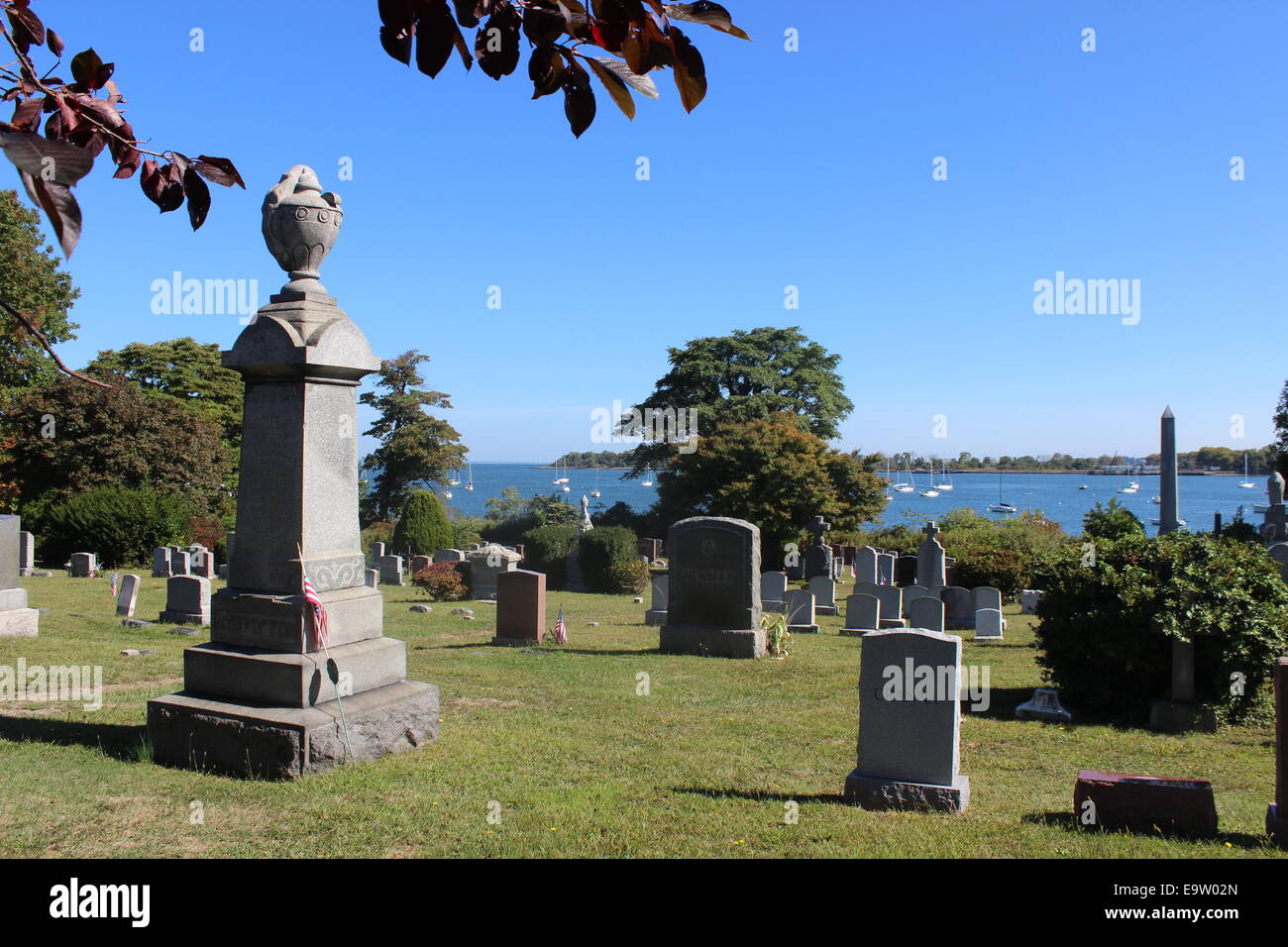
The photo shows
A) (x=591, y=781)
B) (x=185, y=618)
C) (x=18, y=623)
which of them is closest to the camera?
(x=591, y=781)

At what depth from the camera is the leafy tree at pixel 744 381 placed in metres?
41.1

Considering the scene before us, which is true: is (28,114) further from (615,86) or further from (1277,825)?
(1277,825)

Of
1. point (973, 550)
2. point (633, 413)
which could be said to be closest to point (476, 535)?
point (633, 413)

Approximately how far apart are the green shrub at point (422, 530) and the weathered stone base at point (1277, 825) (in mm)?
26234

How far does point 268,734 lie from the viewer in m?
5.70

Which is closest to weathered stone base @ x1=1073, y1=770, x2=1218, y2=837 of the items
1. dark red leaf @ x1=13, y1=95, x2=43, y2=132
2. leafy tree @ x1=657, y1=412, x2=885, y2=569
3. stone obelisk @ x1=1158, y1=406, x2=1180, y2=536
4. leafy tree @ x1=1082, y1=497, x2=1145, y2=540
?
dark red leaf @ x1=13, y1=95, x2=43, y2=132

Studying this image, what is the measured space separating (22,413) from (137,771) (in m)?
26.4

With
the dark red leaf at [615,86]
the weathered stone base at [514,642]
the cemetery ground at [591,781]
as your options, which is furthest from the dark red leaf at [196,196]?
the weathered stone base at [514,642]

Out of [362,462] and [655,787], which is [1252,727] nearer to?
[655,787]

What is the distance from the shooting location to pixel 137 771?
18.9 feet

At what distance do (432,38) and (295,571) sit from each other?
202 inches

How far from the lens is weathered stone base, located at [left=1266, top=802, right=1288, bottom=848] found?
5082mm

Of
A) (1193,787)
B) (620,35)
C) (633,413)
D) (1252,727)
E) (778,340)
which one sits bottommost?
(1252,727)

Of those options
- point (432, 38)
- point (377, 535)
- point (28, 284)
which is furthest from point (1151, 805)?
point (28, 284)
